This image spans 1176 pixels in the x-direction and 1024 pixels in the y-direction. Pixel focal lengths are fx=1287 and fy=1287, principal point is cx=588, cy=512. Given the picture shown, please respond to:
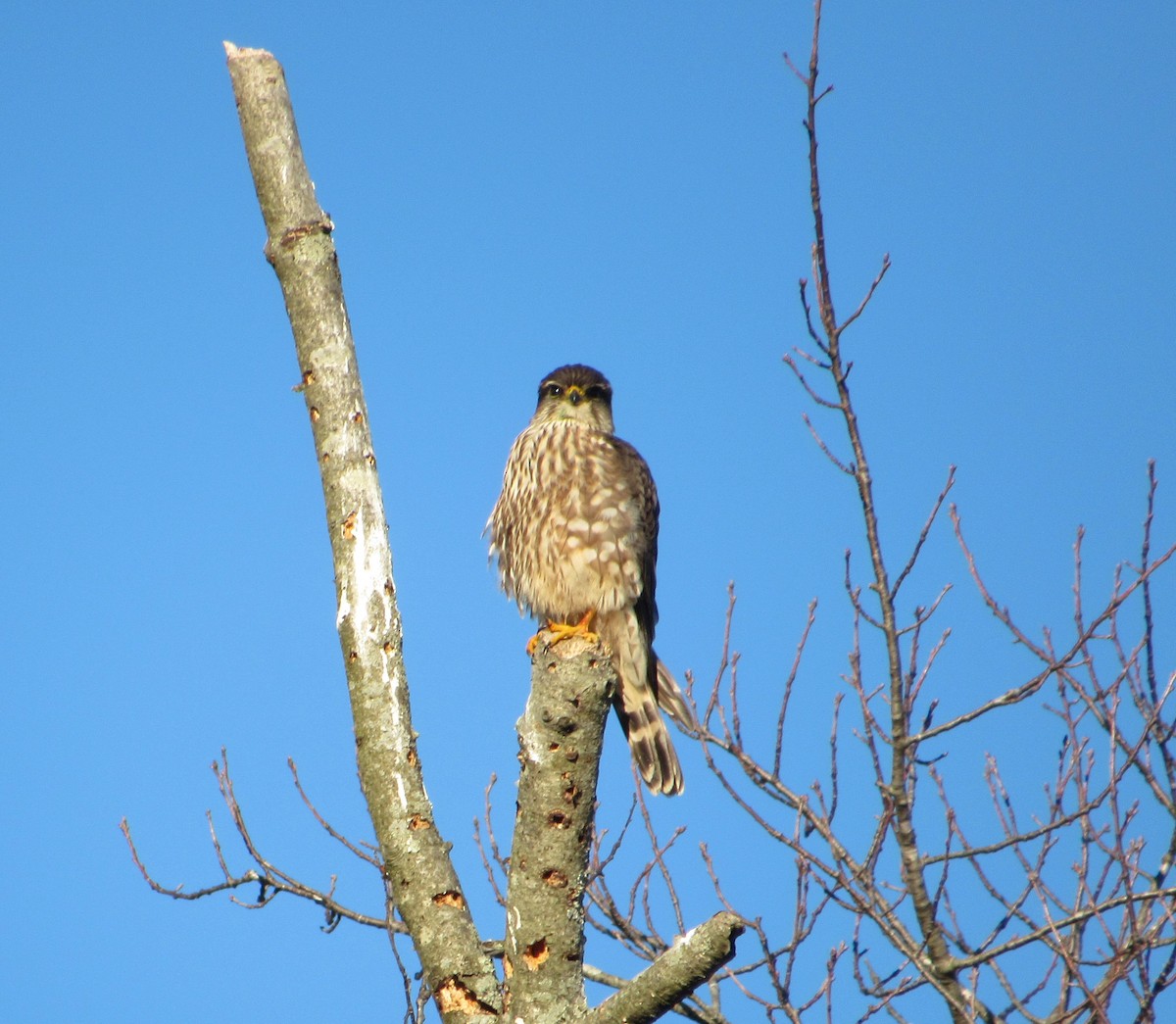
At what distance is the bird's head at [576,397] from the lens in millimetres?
5074

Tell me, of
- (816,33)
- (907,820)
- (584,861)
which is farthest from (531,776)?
(816,33)

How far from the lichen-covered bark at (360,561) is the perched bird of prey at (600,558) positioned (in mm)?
1640

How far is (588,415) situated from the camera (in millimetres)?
5086

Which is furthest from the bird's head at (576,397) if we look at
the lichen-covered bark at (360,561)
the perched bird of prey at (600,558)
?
the lichen-covered bark at (360,561)

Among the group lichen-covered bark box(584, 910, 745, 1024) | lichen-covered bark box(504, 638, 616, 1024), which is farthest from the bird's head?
lichen-covered bark box(584, 910, 745, 1024)

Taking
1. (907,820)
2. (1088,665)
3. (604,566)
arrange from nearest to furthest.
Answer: (907,820)
(1088,665)
(604,566)

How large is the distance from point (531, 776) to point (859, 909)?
116 cm

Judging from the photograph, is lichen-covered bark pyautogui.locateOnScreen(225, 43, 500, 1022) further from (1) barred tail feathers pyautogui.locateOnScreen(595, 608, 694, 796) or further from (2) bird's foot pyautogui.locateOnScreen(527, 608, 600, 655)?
(1) barred tail feathers pyautogui.locateOnScreen(595, 608, 694, 796)

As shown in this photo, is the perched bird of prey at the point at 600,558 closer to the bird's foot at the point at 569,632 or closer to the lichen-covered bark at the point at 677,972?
the bird's foot at the point at 569,632

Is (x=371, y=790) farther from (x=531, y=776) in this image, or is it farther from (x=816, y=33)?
(x=816, y=33)

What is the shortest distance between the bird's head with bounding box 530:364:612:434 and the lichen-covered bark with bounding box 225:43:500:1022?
6.93ft

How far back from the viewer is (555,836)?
2705 mm

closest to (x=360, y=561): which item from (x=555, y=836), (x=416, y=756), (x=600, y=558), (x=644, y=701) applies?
(x=416, y=756)

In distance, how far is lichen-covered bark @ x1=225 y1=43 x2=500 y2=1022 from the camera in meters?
2.66
